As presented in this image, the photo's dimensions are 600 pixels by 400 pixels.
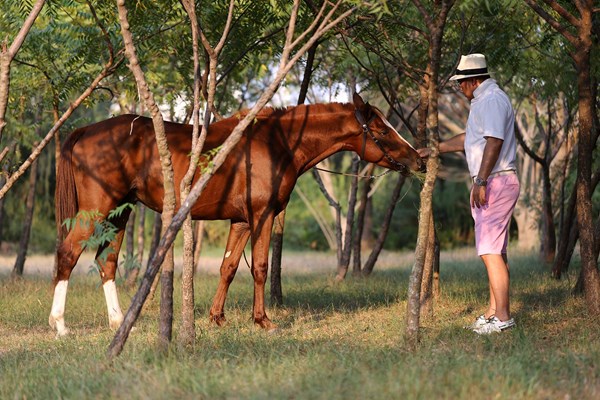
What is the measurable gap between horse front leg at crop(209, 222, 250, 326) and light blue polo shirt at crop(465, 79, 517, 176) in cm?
304

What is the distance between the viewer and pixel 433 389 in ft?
18.9

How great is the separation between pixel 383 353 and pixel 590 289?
340 cm

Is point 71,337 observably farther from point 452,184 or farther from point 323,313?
point 452,184

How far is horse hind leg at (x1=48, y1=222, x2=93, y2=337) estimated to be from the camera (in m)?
9.78

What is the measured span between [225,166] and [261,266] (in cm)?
120

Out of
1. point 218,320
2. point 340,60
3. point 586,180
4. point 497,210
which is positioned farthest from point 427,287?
point 340,60

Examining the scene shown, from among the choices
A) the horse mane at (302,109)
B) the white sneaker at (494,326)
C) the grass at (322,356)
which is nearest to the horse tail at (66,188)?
the grass at (322,356)

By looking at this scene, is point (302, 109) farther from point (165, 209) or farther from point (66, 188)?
point (165, 209)

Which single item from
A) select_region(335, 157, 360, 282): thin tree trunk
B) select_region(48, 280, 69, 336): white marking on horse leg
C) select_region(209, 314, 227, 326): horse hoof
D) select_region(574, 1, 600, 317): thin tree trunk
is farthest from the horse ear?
select_region(335, 157, 360, 282): thin tree trunk

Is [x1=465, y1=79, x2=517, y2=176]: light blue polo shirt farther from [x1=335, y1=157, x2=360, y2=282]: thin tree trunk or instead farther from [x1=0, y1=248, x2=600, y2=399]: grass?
[x1=335, y1=157, x2=360, y2=282]: thin tree trunk

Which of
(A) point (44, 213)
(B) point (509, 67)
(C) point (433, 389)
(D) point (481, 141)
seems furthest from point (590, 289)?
(A) point (44, 213)

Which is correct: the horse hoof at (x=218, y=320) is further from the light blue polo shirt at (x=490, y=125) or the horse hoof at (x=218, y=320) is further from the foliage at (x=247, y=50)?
the light blue polo shirt at (x=490, y=125)

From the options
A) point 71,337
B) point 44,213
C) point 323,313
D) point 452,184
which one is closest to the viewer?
point 71,337

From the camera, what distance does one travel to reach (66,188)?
1005 centimetres
